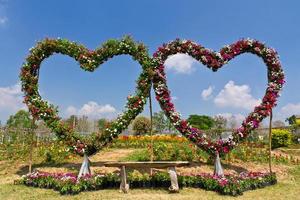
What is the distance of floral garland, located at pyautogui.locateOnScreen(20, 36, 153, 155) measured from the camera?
11.8 meters

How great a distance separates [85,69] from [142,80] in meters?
1.84

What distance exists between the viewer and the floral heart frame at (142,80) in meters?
11.9

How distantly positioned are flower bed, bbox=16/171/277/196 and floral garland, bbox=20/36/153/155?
127 cm

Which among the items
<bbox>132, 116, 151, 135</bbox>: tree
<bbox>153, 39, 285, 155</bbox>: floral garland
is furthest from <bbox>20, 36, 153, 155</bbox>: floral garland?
<bbox>132, 116, 151, 135</bbox>: tree

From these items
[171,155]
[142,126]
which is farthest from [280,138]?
[171,155]

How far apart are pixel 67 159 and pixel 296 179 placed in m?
8.34

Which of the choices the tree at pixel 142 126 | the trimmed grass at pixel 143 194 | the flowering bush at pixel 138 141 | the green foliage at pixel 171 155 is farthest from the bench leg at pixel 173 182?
the tree at pixel 142 126

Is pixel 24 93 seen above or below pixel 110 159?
above

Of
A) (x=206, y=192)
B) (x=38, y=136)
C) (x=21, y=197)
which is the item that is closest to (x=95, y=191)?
(x=21, y=197)

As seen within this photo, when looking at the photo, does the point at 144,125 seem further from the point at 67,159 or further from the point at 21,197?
the point at 21,197

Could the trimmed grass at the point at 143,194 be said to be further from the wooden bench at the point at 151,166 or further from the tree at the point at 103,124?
the tree at the point at 103,124

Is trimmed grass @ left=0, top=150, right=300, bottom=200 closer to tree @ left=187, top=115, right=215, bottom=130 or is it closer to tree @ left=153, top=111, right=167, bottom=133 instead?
tree @ left=153, top=111, right=167, bottom=133

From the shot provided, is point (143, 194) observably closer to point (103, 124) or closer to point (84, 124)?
point (103, 124)

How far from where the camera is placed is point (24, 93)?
12438 millimetres
